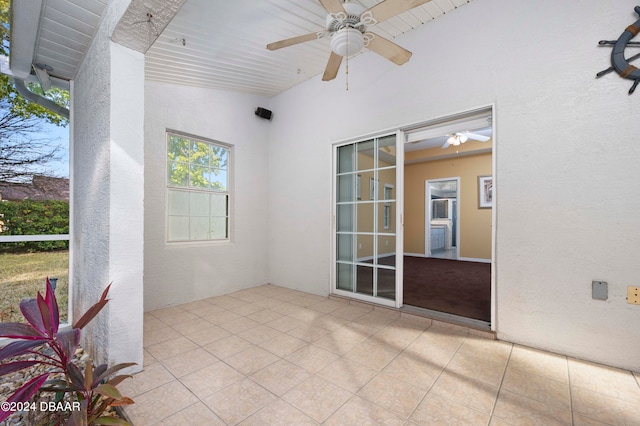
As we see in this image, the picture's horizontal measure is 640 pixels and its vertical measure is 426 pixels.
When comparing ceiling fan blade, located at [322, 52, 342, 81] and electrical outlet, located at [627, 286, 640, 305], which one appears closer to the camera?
electrical outlet, located at [627, 286, 640, 305]

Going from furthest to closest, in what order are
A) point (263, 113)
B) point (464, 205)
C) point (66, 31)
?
1. point (464, 205)
2. point (263, 113)
3. point (66, 31)

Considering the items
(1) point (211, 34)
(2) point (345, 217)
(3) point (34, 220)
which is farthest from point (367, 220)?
(3) point (34, 220)

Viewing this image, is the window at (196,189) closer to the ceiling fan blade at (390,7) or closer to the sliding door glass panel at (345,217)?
the sliding door glass panel at (345,217)

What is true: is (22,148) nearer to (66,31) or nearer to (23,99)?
(23,99)

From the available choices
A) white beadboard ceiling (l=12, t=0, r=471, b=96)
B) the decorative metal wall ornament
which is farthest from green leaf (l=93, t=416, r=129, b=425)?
the decorative metal wall ornament

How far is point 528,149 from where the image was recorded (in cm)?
243

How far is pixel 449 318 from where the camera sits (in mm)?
2865

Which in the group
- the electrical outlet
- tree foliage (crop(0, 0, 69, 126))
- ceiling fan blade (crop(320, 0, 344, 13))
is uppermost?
ceiling fan blade (crop(320, 0, 344, 13))

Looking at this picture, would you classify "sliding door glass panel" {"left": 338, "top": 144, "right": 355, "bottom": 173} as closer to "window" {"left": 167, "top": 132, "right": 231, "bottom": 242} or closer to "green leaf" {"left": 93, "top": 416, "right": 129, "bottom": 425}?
"window" {"left": 167, "top": 132, "right": 231, "bottom": 242}

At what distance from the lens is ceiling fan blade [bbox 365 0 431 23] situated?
1.74m

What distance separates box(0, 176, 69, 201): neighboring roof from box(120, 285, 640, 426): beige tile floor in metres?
1.72

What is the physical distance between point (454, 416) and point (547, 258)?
1.65 meters

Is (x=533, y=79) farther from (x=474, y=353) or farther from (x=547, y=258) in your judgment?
(x=474, y=353)

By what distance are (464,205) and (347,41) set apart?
246 inches
